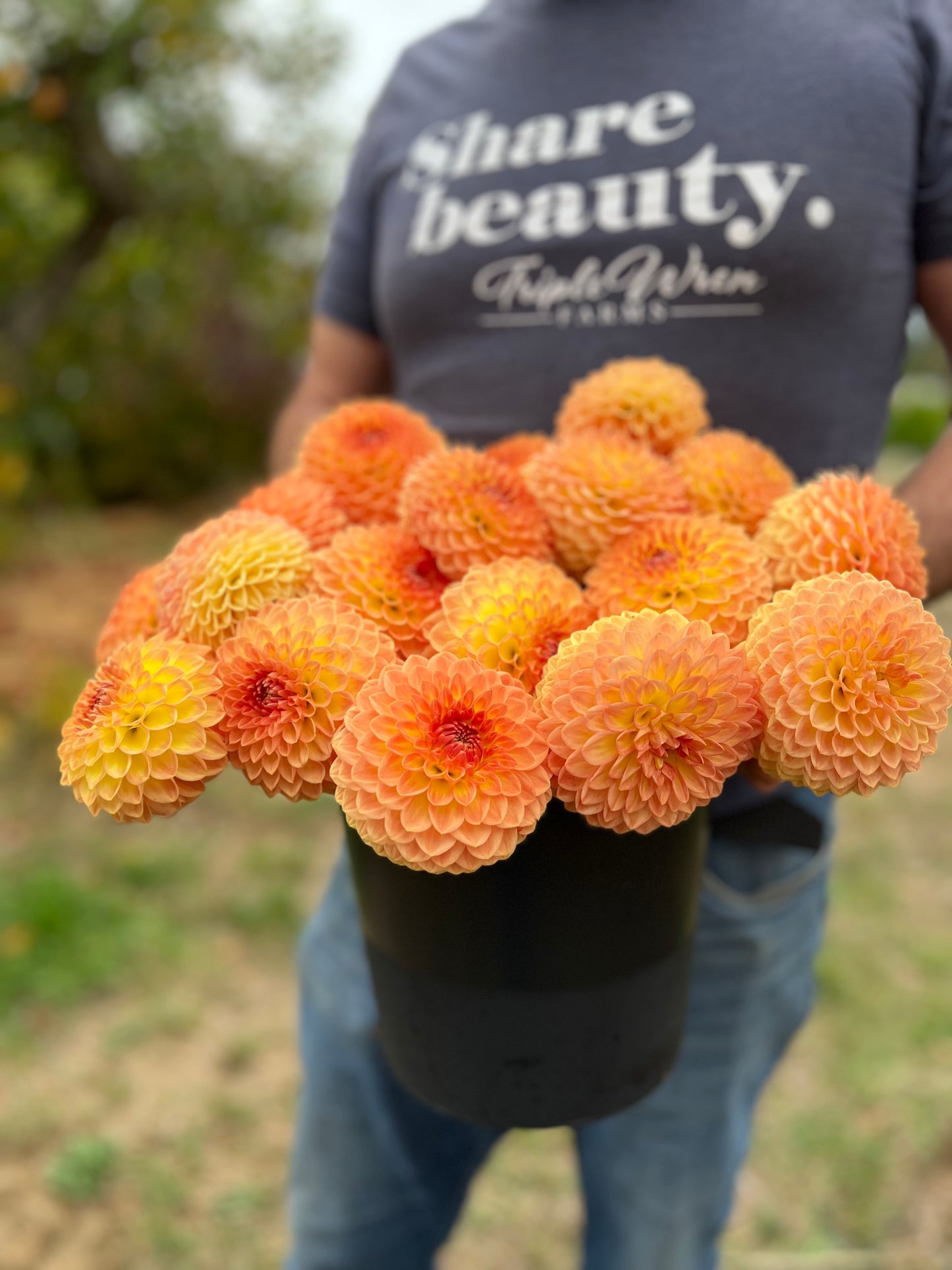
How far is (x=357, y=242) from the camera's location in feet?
4.93

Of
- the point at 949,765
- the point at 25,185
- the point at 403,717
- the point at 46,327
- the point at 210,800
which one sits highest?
the point at 403,717

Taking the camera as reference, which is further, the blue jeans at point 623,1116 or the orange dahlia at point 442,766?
the blue jeans at point 623,1116

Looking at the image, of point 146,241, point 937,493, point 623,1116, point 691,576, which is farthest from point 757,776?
point 146,241

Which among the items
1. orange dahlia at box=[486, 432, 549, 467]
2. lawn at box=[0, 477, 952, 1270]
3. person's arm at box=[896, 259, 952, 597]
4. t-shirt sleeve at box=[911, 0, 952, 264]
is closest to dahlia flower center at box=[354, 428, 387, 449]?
orange dahlia at box=[486, 432, 549, 467]

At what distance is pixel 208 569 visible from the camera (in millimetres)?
787

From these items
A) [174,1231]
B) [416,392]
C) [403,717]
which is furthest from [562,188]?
[174,1231]

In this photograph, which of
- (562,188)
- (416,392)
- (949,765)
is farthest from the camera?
(949,765)

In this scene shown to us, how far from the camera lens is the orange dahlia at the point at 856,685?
25.6 inches

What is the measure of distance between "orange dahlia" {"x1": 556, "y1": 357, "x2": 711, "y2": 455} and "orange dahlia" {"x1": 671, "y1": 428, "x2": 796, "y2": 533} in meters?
0.05

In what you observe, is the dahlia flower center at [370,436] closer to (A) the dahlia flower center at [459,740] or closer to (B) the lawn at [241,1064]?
(A) the dahlia flower center at [459,740]

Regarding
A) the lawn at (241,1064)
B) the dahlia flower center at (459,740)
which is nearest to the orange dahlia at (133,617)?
the dahlia flower center at (459,740)

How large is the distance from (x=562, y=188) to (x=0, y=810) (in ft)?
9.74

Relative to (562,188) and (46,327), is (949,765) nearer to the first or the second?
(562,188)

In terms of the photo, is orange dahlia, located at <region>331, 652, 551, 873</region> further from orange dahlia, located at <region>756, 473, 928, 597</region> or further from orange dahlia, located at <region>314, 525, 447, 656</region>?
orange dahlia, located at <region>756, 473, 928, 597</region>
